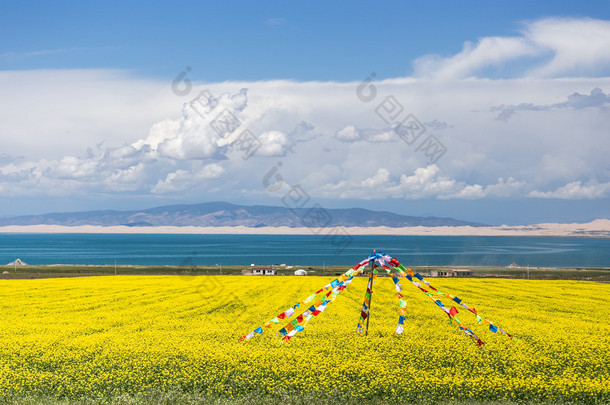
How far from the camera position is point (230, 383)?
54.1 ft

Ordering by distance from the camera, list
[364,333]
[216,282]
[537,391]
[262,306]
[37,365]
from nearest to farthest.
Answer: [537,391] < [37,365] < [364,333] < [262,306] < [216,282]

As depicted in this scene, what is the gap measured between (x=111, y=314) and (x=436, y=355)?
Result: 54.7 ft

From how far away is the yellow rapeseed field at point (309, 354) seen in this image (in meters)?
16.0

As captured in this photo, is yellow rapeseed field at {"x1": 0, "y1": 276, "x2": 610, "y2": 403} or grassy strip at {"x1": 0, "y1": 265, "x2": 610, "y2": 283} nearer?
yellow rapeseed field at {"x1": 0, "y1": 276, "x2": 610, "y2": 403}

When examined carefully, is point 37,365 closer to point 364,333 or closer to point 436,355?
point 364,333

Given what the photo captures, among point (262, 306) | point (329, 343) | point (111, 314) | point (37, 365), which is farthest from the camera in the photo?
point (262, 306)

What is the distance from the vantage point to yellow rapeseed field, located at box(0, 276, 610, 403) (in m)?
16.0

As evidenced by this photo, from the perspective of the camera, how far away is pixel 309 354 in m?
18.5

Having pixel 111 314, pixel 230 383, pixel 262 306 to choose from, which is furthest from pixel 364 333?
pixel 111 314

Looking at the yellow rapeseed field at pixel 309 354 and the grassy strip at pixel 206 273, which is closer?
the yellow rapeseed field at pixel 309 354

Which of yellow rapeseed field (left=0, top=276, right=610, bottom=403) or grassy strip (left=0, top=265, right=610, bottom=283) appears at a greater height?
yellow rapeseed field (left=0, top=276, right=610, bottom=403)

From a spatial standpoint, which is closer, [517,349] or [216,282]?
[517,349]

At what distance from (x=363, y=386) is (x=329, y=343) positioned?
4.41 metres

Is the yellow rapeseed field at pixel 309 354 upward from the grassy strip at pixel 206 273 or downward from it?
upward
